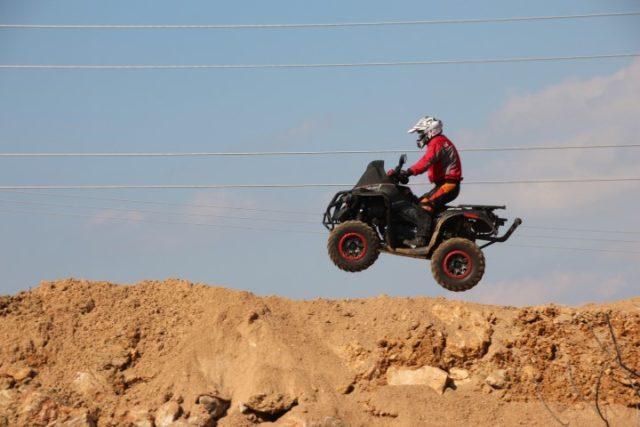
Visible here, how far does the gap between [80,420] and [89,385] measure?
93cm

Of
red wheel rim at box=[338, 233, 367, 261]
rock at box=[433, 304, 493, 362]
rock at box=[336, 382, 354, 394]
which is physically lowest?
rock at box=[336, 382, 354, 394]

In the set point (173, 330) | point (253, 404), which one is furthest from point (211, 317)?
point (253, 404)

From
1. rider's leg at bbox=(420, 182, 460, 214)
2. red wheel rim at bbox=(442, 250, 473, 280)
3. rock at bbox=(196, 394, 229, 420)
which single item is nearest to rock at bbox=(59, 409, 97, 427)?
rock at bbox=(196, 394, 229, 420)

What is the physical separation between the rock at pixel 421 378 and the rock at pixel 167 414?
3481mm

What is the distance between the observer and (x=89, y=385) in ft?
53.9

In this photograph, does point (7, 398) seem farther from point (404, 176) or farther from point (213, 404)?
point (404, 176)

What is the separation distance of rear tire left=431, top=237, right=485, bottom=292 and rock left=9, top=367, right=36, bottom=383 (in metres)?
7.09

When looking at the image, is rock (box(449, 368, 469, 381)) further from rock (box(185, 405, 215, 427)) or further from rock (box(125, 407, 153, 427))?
rock (box(125, 407, 153, 427))

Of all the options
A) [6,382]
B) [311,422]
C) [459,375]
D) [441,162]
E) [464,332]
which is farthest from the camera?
[441,162]

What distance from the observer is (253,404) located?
1586cm

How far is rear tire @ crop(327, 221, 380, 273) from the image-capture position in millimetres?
17703

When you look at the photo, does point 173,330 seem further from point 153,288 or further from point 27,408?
point 27,408

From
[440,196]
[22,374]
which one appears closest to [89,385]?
[22,374]

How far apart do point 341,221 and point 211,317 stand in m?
2.86
